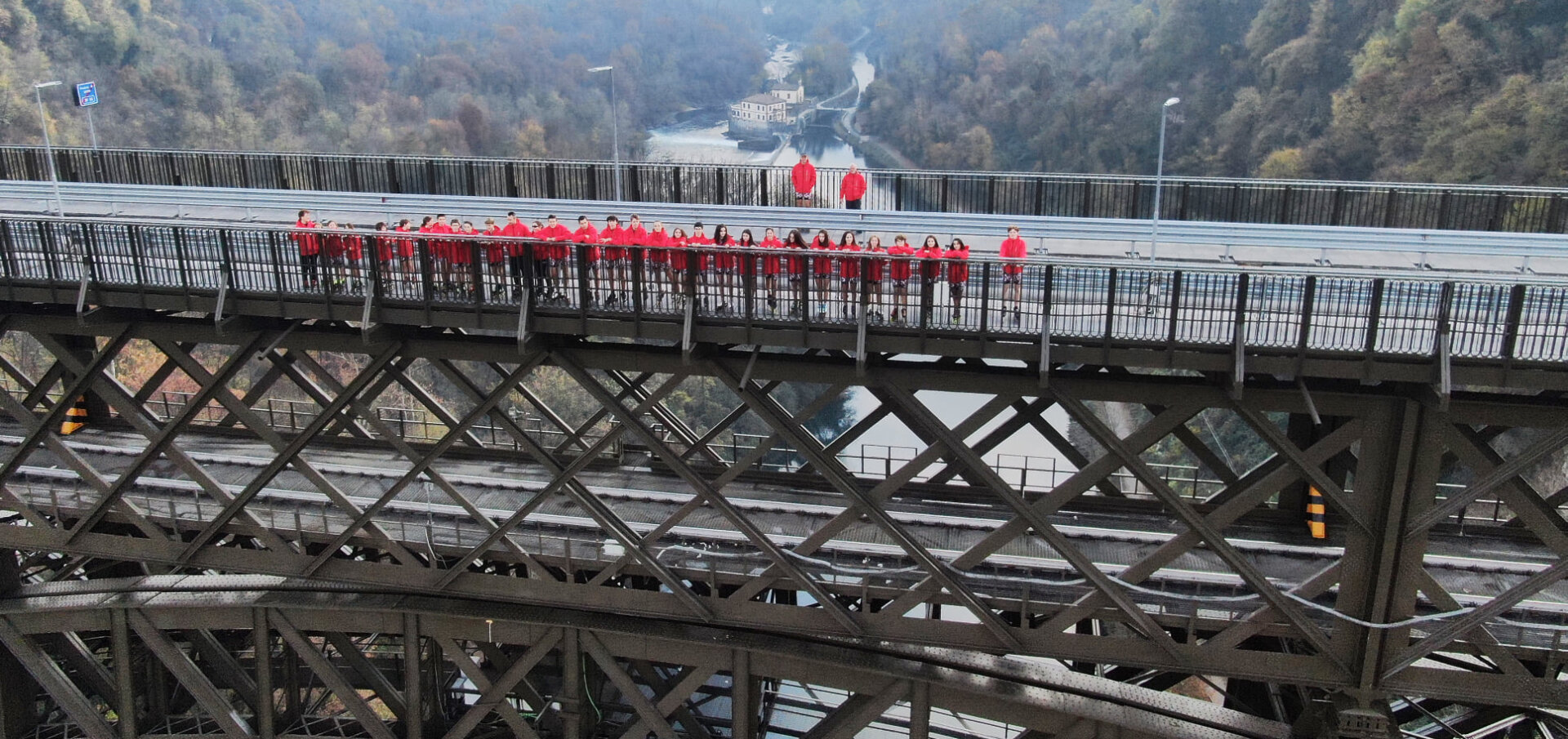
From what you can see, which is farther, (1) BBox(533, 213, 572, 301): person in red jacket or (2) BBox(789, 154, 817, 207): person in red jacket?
(2) BBox(789, 154, 817, 207): person in red jacket

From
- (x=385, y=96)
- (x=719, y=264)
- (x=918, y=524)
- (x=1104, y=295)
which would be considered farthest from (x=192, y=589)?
(x=385, y=96)

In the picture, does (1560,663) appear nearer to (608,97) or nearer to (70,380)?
(70,380)

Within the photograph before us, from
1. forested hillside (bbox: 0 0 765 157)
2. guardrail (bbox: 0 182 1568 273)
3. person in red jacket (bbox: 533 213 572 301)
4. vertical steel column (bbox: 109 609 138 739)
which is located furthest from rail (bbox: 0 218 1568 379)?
forested hillside (bbox: 0 0 765 157)

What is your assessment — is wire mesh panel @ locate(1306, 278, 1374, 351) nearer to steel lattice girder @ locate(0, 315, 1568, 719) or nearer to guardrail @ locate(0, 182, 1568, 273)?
steel lattice girder @ locate(0, 315, 1568, 719)

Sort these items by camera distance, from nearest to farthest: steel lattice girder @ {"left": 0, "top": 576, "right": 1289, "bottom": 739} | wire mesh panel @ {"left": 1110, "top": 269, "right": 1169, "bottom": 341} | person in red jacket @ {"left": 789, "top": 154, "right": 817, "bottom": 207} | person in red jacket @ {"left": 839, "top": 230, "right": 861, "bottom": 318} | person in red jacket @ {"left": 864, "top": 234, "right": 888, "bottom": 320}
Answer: wire mesh panel @ {"left": 1110, "top": 269, "right": 1169, "bottom": 341}
person in red jacket @ {"left": 864, "top": 234, "right": 888, "bottom": 320}
person in red jacket @ {"left": 839, "top": 230, "right": 861, "bottom": 318}
steel lattice girder @ {"left": 0, "top": 576, "right": 1289, "bottom": 739}
person in red jacket @ {"left": 789, "top": 154, "right": 817, "bottom": 207}

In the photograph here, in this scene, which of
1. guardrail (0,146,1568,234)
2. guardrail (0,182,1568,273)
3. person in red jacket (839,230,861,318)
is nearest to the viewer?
person in red jacket (839,230,861,318)

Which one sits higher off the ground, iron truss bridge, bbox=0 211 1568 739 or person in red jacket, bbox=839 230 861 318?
person in red jacket, bbox=839 230 861 318

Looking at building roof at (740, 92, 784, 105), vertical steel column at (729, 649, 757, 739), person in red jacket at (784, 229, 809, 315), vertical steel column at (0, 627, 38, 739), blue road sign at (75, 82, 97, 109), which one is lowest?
vertical steel column at (0, 627, 38, 739)

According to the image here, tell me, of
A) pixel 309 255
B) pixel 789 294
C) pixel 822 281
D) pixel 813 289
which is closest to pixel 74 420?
pixel 309 255

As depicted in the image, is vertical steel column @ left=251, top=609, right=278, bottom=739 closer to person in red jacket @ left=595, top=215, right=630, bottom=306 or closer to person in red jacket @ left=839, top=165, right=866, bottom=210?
person in red jacket @ left=595, top=215, right=630, bottom=306
